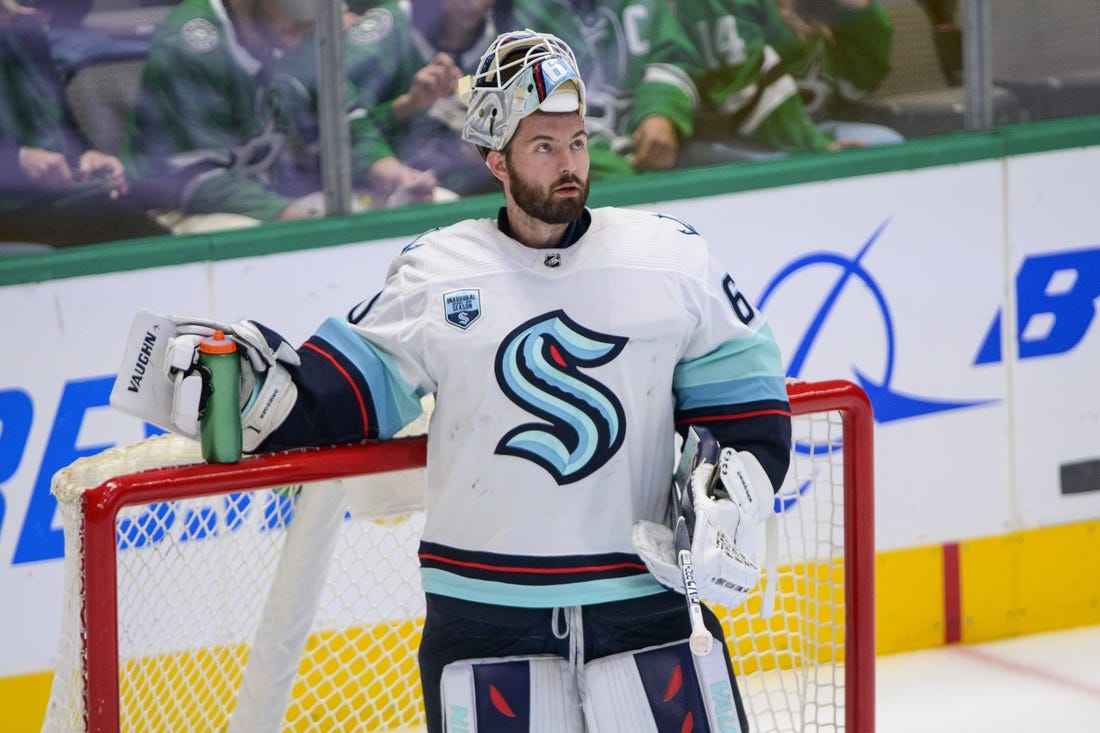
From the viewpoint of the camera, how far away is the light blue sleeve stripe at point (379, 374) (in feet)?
7.39

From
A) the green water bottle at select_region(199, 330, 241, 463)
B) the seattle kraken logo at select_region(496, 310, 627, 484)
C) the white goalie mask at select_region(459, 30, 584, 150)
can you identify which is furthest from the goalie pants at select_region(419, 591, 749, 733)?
the white goalie mask at select_region(459, 30, 584, 150)

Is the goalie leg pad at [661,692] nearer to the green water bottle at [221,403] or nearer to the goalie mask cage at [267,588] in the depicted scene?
the goalie mask cage at [267,588]

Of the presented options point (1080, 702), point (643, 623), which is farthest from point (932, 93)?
point (643, 623)

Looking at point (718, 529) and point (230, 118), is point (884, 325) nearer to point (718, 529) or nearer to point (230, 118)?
point (230, 118)

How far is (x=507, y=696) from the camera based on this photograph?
7.27ft

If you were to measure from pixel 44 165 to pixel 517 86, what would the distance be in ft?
4.73

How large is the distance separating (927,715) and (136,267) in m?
1.91

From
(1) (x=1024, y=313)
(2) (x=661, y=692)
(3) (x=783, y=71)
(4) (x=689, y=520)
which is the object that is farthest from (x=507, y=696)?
(1) (x=1024, y=313)

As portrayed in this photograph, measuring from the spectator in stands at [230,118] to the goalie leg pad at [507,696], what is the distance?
1539 mm

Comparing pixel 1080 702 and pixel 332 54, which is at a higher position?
pixel 332 54

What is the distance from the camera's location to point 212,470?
228cm

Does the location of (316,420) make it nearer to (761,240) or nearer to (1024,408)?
(761,240)

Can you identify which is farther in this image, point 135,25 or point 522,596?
point 135,25

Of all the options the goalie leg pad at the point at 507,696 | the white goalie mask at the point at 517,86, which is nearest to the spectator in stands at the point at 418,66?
the white goalie mask at the point at 517,86
